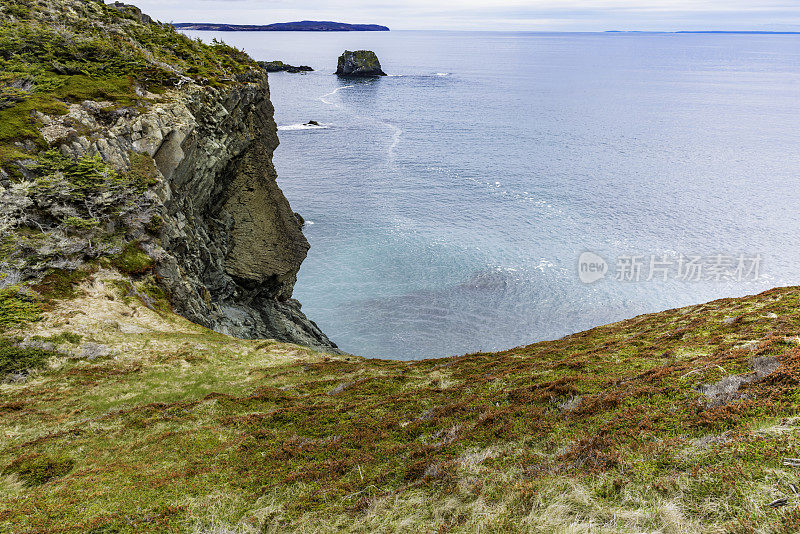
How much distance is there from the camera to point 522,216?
7775 centimetres

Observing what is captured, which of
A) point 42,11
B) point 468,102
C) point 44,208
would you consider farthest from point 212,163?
point 468,102

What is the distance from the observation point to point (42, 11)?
163 ft

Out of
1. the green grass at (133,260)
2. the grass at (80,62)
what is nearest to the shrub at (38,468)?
the green grass at (133,260)

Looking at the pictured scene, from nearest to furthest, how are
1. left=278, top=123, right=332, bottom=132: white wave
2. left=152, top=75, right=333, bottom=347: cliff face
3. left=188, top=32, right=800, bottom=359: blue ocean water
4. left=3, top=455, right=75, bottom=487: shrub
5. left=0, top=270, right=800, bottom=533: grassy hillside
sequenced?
1. left=0, top=270, right=800, bottom=533: grassy hillside
2. left=3, top=455, right=75, bottom=487: shrub
3. left=152, top=75, right=333, bottom=347: cliff face
4. left=188, top=32, right=800, bottom=359: blue ocean water
5. left=278, top=123, right=332, bottom=132: white wave

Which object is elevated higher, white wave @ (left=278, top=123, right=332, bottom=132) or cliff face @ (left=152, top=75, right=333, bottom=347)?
white wave @ (left=278, top=123, right=332, bottom=132)

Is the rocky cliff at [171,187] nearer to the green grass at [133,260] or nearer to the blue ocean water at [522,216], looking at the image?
the green grass at [133,260]

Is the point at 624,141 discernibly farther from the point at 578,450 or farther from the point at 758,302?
the point at 578,450

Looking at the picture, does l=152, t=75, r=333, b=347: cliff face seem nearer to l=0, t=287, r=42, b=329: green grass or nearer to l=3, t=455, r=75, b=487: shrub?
l=0, t=287, r=42, b=329: green grass

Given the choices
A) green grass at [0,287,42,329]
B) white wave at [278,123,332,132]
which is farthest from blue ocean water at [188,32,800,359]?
green grass at [0,287,42,329]

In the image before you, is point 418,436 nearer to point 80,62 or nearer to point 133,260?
point 133,260

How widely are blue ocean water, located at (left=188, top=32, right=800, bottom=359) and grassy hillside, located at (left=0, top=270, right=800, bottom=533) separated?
2963 cm

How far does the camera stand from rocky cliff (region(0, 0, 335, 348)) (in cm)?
3073

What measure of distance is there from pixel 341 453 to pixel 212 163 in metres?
37.6

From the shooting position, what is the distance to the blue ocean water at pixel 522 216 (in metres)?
57.4
